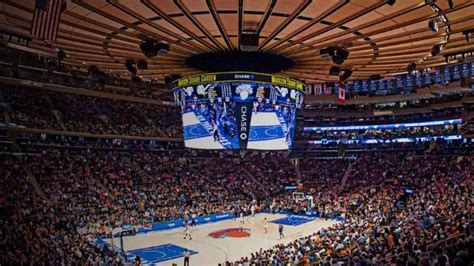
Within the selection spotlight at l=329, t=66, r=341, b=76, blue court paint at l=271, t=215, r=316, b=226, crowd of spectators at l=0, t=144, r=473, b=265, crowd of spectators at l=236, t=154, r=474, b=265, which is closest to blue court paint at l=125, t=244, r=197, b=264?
crowd of spectators at l=0, t=144, r=473, b=265

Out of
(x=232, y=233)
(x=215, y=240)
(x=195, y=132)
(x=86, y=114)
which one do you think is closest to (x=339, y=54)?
(x=195, y=132)

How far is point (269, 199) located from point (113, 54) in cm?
3120

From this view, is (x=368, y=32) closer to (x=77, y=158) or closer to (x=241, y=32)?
(x=241, y=32)

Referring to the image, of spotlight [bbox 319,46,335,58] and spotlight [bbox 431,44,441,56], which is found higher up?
spotlight [bbox 431,44,441,56]

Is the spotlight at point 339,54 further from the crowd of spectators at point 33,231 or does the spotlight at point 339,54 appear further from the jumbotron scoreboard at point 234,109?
the crowd of spectators at point 33,231

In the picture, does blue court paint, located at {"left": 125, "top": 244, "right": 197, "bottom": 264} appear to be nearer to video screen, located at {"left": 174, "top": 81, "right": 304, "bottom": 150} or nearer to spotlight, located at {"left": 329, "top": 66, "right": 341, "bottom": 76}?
video screen, located at {"left": 174, "top": 81, "right": 304, "bottom": 150}

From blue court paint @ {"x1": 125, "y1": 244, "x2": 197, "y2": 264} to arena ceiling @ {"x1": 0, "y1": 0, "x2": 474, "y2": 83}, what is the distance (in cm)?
1199

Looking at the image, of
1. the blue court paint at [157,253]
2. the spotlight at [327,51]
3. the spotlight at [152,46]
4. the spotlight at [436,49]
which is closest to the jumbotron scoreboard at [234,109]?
the spotlight at [327,51]

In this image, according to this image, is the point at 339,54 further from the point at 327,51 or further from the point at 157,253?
the point at 157,253

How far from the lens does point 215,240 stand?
1032 inches

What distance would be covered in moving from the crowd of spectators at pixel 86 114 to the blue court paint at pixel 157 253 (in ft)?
44.8

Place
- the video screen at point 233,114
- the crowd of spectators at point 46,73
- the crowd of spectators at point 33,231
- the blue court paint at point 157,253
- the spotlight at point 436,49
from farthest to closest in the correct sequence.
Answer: the crowd of spectators at point 46,73 < the blue court paint at point 157,253 < the crowd of spectators at point 33,231 < the video screen at point 233,114 < the spotlight at point 436,49

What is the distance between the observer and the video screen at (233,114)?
1277 centimetres

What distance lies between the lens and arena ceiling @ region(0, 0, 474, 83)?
8109mm
